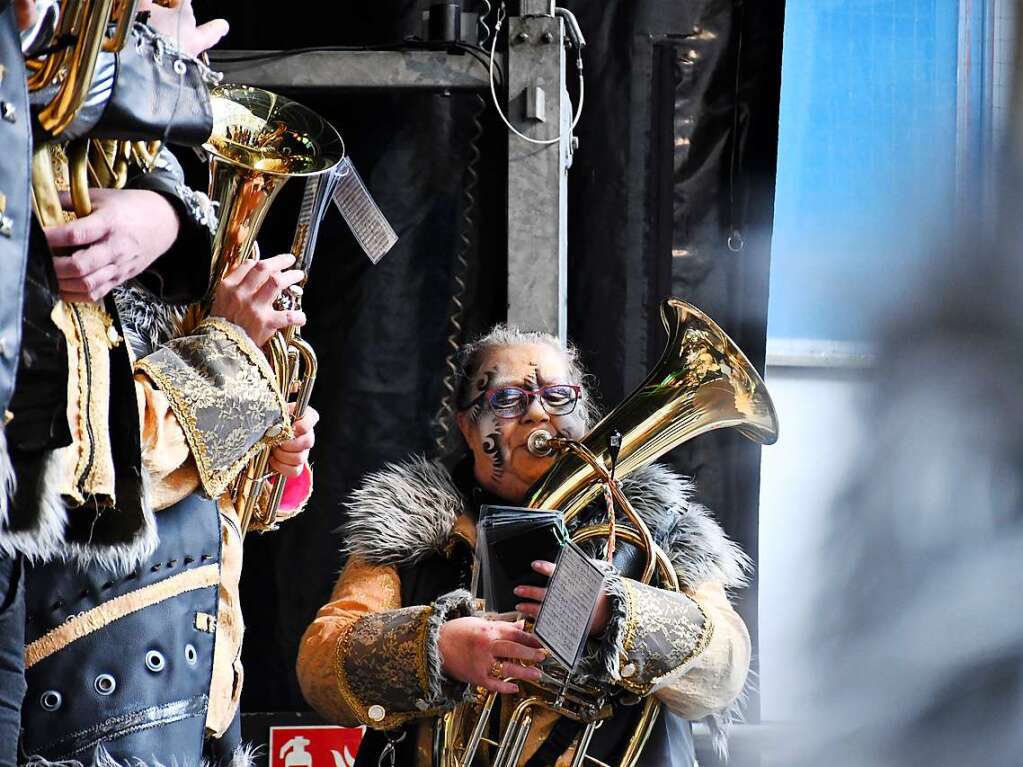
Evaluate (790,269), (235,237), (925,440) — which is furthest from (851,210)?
(235,237)

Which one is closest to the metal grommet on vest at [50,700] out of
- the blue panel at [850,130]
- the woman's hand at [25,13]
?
the woman's hand at [25,13]

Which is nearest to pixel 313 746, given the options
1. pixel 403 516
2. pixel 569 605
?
pixel 403 516

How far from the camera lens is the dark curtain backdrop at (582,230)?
3588 mm

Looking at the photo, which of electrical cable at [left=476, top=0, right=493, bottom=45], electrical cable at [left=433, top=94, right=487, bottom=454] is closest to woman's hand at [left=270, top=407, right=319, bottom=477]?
electrical cable at [left=433, top=94, right=487, bottom=454]

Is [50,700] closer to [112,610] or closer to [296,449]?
[112,610]

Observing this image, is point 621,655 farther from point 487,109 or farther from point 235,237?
point 487,109

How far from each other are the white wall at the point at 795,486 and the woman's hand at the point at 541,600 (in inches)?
61.3

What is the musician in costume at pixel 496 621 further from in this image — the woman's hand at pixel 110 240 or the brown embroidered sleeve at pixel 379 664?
the woman's hand at pixel 110 240

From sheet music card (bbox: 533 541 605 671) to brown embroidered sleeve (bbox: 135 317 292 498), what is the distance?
0.61 meters

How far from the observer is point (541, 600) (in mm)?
2391

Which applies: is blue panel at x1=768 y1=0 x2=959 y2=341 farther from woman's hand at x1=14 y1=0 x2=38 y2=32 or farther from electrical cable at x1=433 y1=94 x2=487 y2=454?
woman's hand at x1=14 y1=0 x2=38 y2=32

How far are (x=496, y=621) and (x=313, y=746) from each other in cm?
123

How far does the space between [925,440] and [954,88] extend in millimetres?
1115

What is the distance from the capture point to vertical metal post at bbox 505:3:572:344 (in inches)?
129
